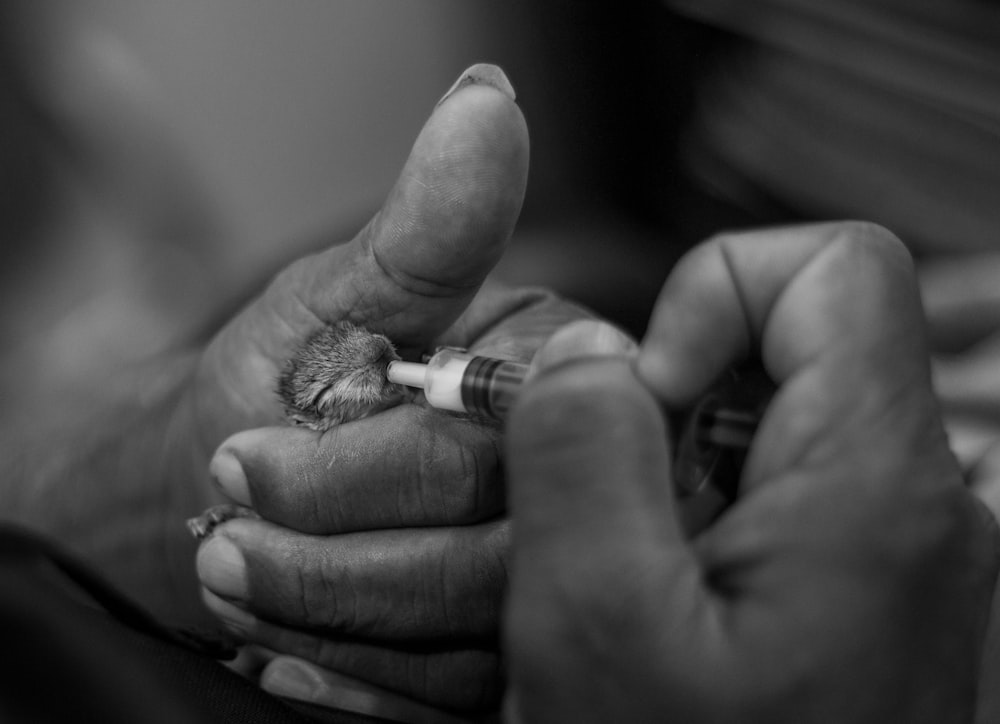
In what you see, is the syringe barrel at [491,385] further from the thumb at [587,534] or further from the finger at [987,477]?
the finger at [987,477]

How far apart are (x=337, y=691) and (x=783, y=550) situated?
0.54 metres

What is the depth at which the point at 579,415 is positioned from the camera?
38 centimetres

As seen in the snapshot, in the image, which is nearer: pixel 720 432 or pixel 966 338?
pixel 720 432

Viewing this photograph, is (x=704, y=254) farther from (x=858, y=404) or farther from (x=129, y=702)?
(x=129, y=702)

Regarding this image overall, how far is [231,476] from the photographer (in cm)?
75

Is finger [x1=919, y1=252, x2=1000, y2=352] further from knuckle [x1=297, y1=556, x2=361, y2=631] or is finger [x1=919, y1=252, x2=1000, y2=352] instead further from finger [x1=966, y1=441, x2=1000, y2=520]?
knuckle [x1=297, y1=556, x2=361, y2=631]

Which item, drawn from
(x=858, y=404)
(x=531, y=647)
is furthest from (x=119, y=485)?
(x=858, y=404)

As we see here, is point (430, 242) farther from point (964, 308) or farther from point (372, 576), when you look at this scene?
point (964, 308)

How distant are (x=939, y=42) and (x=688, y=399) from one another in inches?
41.3

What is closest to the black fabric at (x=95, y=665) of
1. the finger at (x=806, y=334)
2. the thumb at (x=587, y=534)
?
the thumb at (x=587, y=534)

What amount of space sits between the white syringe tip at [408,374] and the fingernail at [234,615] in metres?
0.31

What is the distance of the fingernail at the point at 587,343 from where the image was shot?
0.47 meters

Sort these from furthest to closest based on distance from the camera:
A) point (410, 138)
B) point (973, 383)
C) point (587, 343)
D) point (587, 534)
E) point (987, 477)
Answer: point (410, 138), point (973, 383), point (987, 477), point (587, 343), point (587, 534)

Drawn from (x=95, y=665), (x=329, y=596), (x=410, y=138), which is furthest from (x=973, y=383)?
(x=410, y=138)
